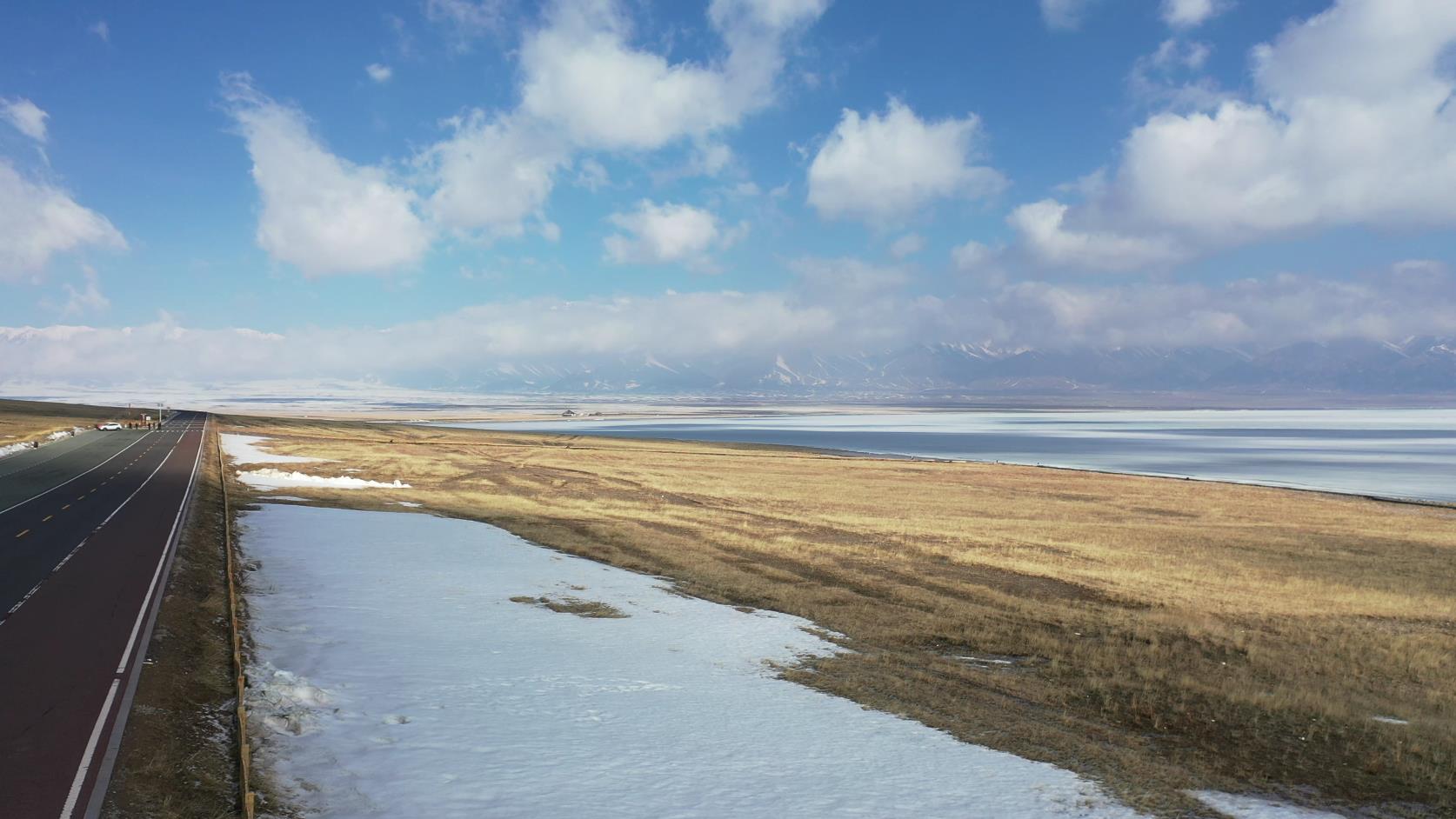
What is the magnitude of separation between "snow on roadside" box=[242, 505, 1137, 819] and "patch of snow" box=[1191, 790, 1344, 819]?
1523mm

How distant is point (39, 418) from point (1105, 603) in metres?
163

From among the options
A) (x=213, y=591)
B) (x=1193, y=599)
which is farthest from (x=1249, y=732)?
(x=213, y=591)

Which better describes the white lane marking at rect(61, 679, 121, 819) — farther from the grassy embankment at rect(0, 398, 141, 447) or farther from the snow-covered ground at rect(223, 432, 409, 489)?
the grassy embankment at rect(0, 398, 141, 447)

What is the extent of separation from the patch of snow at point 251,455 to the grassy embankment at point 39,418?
60.4ft

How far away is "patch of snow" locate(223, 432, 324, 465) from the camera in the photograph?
65350mm

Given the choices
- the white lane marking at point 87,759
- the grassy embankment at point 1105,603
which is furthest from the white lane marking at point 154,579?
the grassy embankment at point 1105,603

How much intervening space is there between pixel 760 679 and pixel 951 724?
3904 millimetres

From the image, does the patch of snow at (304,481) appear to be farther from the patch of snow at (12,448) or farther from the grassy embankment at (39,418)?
the grassy embankment at (39,418)

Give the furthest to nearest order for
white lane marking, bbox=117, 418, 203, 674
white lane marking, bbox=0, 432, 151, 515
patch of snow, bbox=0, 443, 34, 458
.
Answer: patch of snow, bbox=0, 443, 34, 458 → white lane marking, bbox=0, 432, 151, 515 → white lane marking, bbox=117, 418, 203, 674

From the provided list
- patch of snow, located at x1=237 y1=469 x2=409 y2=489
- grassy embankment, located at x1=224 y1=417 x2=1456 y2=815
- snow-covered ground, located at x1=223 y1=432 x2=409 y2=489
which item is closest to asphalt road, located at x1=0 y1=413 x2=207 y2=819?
patch of snow, located at x1=237 y1=469 x2=409 y2=489

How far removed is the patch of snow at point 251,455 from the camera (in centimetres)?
6535

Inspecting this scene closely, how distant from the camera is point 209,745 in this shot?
11.7m

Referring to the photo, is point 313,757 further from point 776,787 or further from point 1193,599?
point 1193,599

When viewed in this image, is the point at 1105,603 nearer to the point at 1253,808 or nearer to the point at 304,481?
the point at 1253,808
